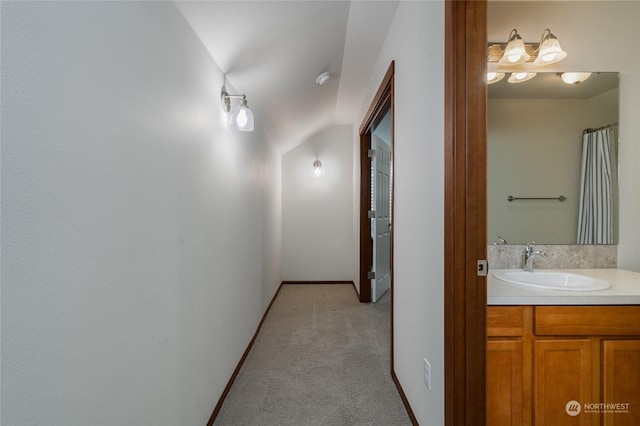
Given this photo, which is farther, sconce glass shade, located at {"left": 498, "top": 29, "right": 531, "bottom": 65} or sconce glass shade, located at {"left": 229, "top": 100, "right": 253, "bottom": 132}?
sconce glass shade, located at {"left": 229, "top": 100, "right": 253, "bottom": 132}

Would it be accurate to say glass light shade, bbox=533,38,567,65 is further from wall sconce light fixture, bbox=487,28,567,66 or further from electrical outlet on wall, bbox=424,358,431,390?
electrical outlet on wall, bbox=424,358,431,390

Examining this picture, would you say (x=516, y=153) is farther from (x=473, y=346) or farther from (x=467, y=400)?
(x=467, y=400)

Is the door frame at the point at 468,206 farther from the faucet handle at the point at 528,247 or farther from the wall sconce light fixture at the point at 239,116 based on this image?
the wall sconce light fixture at the point at 239,116

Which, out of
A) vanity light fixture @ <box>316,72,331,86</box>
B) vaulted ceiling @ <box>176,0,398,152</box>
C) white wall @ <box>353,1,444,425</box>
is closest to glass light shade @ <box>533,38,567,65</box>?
white wall @ <box>353,1,444,425</box>

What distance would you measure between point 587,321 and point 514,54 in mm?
1430

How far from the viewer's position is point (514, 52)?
1.69 m

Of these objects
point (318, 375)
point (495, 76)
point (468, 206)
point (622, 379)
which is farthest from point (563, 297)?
point (318, 375)

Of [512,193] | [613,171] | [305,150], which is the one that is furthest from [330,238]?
[613,171]

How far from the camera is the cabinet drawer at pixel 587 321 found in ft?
4.16

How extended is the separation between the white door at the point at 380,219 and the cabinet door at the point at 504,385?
7.63 feet

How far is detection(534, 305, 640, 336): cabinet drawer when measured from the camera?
1268mm

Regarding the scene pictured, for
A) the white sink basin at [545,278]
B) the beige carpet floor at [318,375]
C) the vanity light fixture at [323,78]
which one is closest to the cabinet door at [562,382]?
the white sink basin at [545,278]

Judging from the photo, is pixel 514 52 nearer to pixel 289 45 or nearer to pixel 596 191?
pixel 596 191

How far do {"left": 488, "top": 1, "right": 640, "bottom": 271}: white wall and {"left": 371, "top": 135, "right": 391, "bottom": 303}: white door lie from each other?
197cm
